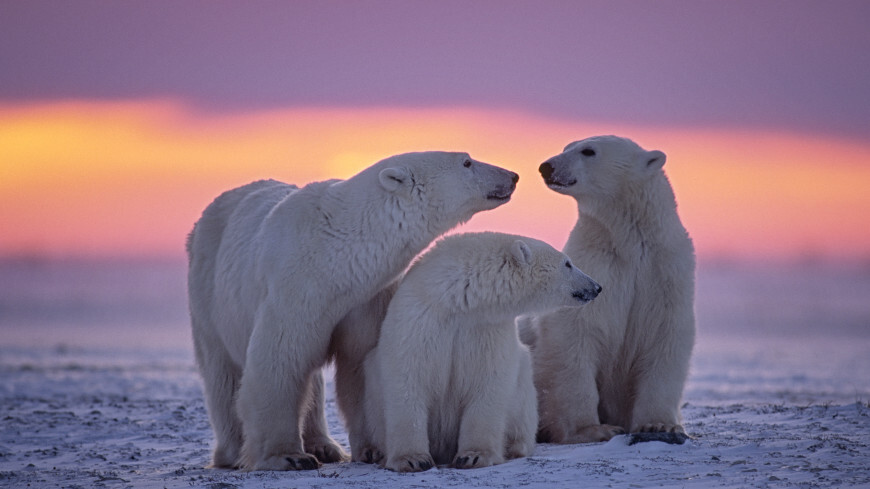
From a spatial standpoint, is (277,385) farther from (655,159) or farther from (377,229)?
(655,159)

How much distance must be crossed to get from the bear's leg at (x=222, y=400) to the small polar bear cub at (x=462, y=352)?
108cm

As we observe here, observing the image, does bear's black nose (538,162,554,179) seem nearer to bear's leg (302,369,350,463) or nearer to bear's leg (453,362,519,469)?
bear's leg (453,362,519,469)

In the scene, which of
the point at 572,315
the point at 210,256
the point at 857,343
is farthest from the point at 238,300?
the point at 857,343

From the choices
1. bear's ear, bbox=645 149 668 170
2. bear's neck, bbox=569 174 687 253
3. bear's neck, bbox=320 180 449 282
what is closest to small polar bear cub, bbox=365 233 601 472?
bear's neck, bbox=320 180 449 282

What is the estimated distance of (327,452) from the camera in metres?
5.82

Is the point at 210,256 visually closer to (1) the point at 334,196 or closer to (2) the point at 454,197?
(1) the point at 334,196

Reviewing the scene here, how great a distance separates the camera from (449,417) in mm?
5141

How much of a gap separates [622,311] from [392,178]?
68.1 inches

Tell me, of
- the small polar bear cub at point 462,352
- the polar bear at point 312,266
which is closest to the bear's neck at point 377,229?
the polar bear at point 312,266

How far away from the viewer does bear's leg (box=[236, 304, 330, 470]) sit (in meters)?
5.05

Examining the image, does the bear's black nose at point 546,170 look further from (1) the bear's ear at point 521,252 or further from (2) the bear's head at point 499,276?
(1) the bear's ear at point 521,252

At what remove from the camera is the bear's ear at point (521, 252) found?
525cm

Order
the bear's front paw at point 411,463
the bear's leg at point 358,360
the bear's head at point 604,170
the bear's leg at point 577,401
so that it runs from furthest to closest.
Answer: the bear's head at point 604,170 → the bear's leg at point 577,401 → the bear's leg at point 358,360 → the bear's front paw at point 411,463

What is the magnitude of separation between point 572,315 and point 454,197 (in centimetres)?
118
